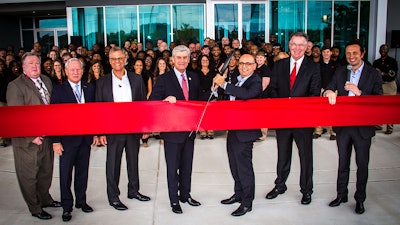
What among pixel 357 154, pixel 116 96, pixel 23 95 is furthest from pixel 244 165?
pixel 23 95

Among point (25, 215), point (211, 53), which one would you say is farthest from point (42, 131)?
point (211, 53)

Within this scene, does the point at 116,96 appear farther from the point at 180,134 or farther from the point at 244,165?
the point at 244,165

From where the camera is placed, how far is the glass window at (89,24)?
529 inches

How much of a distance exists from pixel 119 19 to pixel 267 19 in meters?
5.25

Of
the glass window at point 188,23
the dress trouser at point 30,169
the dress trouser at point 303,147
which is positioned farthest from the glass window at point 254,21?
the dress trouser at point 30,169

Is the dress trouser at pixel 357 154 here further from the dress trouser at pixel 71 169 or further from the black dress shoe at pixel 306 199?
the dress trouser at pixel 71 169

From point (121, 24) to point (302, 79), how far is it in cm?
1051

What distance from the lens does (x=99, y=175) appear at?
535 cm

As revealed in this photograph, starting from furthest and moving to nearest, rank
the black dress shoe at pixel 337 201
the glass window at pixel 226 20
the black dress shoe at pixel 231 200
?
1. the glass window at pixel 226 20
2. the black dress shoe at pixel 231 200
3. the black dress shoe at pixel 337 201

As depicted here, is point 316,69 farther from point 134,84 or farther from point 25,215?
point 25,215

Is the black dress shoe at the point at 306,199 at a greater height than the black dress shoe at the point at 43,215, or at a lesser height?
greater

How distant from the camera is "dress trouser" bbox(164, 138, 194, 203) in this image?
13.0 ft

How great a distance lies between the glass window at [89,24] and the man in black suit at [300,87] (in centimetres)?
1039

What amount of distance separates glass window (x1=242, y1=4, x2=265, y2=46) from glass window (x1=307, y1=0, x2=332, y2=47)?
1803mm
